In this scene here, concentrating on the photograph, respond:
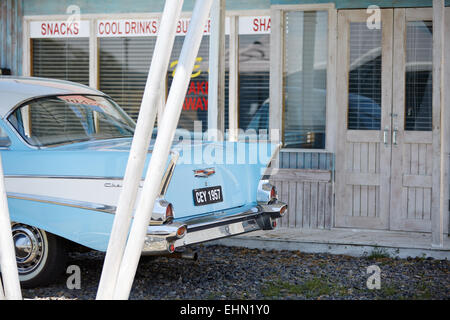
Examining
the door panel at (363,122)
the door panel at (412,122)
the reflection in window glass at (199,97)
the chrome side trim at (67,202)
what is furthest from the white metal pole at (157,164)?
the reflection in window glass at (199,97)

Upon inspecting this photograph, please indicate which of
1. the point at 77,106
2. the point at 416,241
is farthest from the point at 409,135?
the point at 77,106

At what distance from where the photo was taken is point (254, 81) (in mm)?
8703

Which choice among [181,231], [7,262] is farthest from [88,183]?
[7,262]

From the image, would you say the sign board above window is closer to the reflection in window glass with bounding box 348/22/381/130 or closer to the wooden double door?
the wooden double door

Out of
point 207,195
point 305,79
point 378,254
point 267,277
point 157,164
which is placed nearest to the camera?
point 157,164

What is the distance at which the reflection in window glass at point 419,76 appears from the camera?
26.6ft

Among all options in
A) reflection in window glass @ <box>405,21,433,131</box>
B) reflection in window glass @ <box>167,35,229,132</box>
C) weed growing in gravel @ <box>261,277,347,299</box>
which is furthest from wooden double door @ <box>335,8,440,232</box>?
weed growing in gravel @ <box>261,277,347,299</box>

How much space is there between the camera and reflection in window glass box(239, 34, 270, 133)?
28.4 ft

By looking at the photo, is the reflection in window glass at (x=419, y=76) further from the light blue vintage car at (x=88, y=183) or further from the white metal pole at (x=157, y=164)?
the white metal pole at (x=157, y=164)

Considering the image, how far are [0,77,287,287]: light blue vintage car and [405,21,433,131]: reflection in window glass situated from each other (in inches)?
118

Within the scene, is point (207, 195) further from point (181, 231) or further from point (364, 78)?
point (364, 78)

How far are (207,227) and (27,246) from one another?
63.3 inches

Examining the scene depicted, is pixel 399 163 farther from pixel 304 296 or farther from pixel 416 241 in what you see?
pixel 304 296

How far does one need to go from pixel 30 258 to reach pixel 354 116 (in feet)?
15.1
